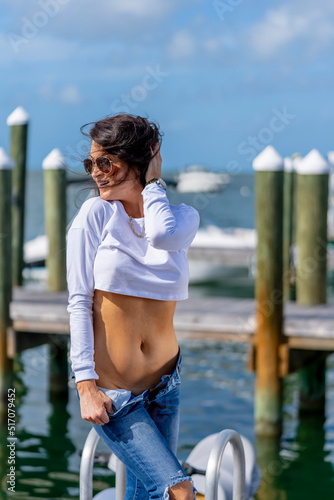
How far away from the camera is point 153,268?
2443 mm

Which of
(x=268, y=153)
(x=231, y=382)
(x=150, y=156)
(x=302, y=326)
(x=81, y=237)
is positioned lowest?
(x=231, y=382)

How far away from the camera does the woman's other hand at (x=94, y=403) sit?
2.32m

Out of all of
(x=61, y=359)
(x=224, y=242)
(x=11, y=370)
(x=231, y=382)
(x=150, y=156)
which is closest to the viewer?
(x=150, y=156)

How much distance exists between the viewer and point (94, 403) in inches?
91.7

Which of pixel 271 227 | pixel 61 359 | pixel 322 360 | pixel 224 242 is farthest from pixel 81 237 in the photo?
pixel 224 242

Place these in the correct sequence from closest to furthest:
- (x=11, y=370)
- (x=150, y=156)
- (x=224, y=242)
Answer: (x=150, y=156) < (x=11, y=370) < (x=224, y=242)

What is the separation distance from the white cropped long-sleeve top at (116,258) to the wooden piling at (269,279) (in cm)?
444

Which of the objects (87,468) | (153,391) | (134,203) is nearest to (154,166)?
(134,203)

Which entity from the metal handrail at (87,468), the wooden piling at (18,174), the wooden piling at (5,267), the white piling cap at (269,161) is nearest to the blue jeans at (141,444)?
the metal handrail at (87,468)

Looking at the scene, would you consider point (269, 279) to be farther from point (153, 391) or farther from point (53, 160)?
point (153, 391)

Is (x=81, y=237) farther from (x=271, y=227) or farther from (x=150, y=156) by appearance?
(x=271, y=227)

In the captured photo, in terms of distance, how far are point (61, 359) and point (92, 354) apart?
22.4ft

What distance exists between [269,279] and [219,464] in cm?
433

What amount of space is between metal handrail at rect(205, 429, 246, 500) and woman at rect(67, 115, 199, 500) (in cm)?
A: 22
